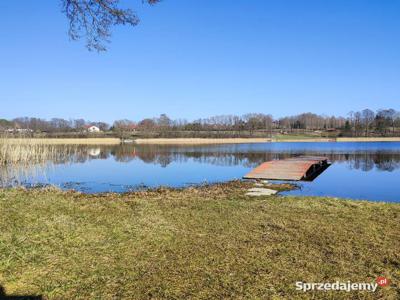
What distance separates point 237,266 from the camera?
4.29m

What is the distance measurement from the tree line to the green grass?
88.0m

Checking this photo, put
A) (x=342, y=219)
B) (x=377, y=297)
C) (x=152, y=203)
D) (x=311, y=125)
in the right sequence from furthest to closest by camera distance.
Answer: (x=311, y=125) → (x=152, y=203) → (x=342, y=219) → (x=377, y=297)

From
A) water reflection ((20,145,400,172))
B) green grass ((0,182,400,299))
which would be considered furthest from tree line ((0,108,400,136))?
green grass ((0,182,400,299))

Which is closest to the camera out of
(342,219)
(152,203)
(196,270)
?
(196,270)

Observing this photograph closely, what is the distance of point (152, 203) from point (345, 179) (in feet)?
37.2

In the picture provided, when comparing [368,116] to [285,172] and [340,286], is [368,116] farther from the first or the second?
[340,286]

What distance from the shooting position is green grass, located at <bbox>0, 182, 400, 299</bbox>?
3697mm

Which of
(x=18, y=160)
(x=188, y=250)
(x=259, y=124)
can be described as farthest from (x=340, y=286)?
(x=259, y=124)

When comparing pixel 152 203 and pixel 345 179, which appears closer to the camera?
pixel 152 203

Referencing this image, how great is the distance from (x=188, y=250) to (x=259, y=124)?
11252 cm

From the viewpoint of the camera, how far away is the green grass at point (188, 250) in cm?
370

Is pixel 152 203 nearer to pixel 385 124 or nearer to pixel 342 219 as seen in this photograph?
pixel 342 219

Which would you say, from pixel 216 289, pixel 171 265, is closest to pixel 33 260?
pixel 171 265

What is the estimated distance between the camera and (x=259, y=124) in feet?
379
